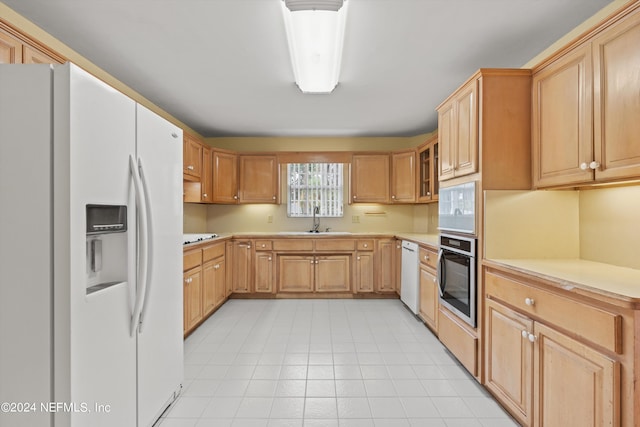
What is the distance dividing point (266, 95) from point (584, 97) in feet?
8.58

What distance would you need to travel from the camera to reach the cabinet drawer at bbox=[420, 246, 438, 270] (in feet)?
9.68

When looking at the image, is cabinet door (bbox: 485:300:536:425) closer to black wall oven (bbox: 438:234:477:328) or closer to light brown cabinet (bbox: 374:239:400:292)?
black wall oven (bbox: 438:234:477:328)

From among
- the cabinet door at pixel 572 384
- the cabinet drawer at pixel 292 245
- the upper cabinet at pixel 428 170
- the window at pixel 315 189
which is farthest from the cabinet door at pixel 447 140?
the window at pixel 315 189

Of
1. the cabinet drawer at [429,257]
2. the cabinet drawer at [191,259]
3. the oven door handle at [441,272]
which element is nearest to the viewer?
the oven door handle at [441,272]

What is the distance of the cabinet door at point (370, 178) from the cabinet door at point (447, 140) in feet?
6.29

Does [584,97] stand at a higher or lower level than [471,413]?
higher

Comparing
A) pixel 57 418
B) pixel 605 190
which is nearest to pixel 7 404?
pixel 57 418

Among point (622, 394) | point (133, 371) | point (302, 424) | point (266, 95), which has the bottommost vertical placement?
point (302, 424)

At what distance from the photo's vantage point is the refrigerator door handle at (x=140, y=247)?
1.47 metres

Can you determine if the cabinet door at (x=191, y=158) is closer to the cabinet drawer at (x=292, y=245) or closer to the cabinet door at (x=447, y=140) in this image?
the cabinet drawer at (x=292, y=245)

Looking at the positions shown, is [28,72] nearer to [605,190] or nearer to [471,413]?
[471,413]

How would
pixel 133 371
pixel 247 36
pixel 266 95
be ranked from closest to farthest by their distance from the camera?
pixel 133 371 < pixel 247 36 < pixel 266 95

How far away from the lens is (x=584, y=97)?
1615mm

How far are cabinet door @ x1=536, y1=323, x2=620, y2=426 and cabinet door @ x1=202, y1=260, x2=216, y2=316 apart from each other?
294 cm
